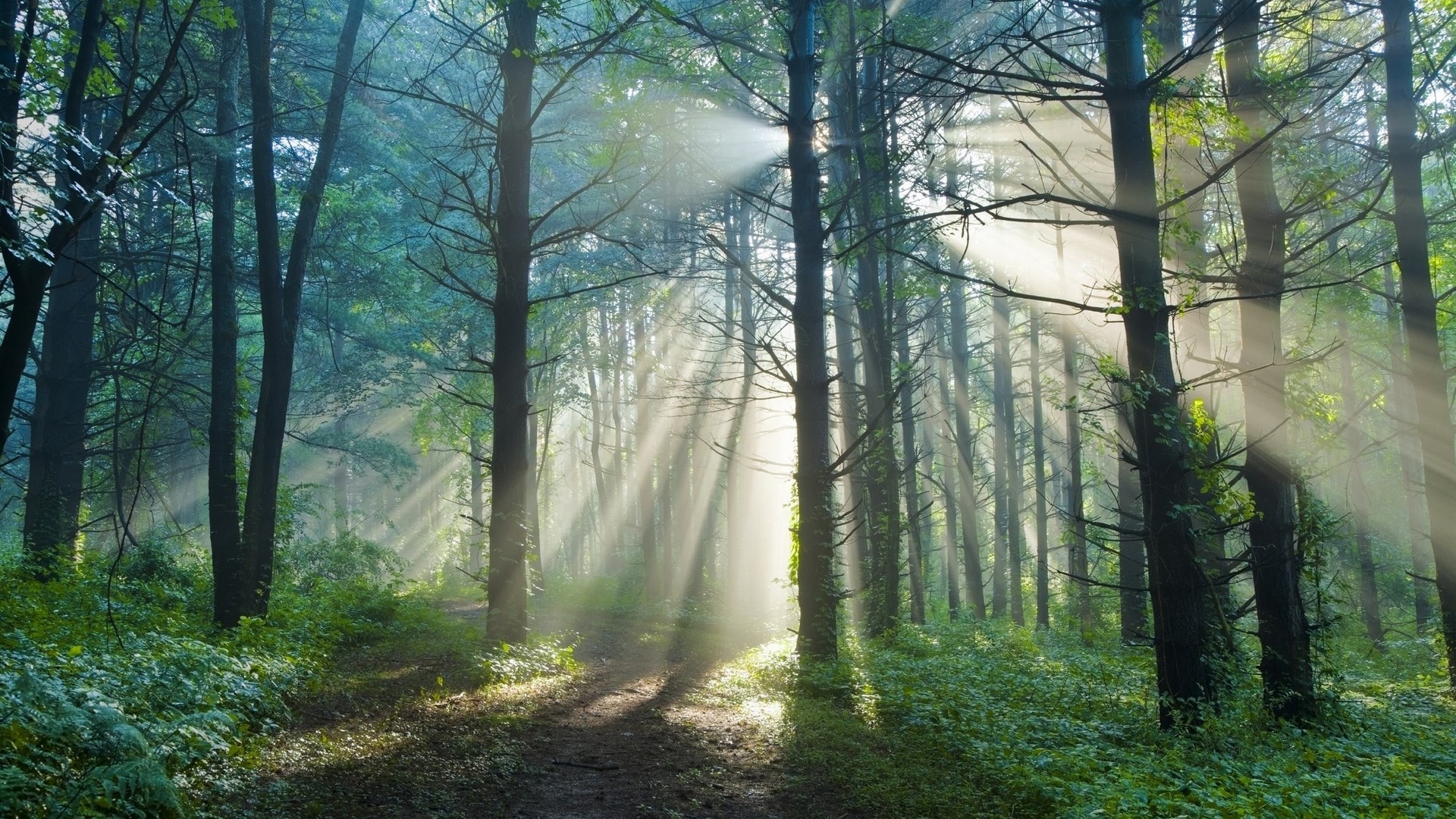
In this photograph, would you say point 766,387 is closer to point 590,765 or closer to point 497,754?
point 590,765

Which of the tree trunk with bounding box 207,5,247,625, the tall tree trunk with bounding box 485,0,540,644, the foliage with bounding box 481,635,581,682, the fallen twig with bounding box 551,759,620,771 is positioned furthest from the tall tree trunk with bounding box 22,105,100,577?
the fallen twig with bounding box 551,759,620,771

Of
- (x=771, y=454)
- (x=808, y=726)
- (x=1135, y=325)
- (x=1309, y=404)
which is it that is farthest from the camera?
(x=771, y=454)

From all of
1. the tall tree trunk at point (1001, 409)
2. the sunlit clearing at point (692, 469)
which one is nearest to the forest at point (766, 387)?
the tall tree trunk at point (1001, 409)

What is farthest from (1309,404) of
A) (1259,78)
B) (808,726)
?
(808,726)

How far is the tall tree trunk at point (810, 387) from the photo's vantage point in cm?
1125

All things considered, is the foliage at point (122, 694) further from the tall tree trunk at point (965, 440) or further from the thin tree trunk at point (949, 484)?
the thin tree trunk at point (949, 484)

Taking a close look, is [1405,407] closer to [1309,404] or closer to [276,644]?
[1309,404]

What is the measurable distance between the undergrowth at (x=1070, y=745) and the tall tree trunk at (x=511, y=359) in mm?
2796

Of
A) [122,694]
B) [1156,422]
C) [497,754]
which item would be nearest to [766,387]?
[1156,422]

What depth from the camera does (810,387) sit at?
11336 millimetres

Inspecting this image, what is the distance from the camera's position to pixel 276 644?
9.33 meters

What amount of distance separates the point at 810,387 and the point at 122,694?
7734mm

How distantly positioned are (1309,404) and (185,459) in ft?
114

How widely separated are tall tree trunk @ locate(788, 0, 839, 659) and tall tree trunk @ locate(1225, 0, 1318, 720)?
461 cm
